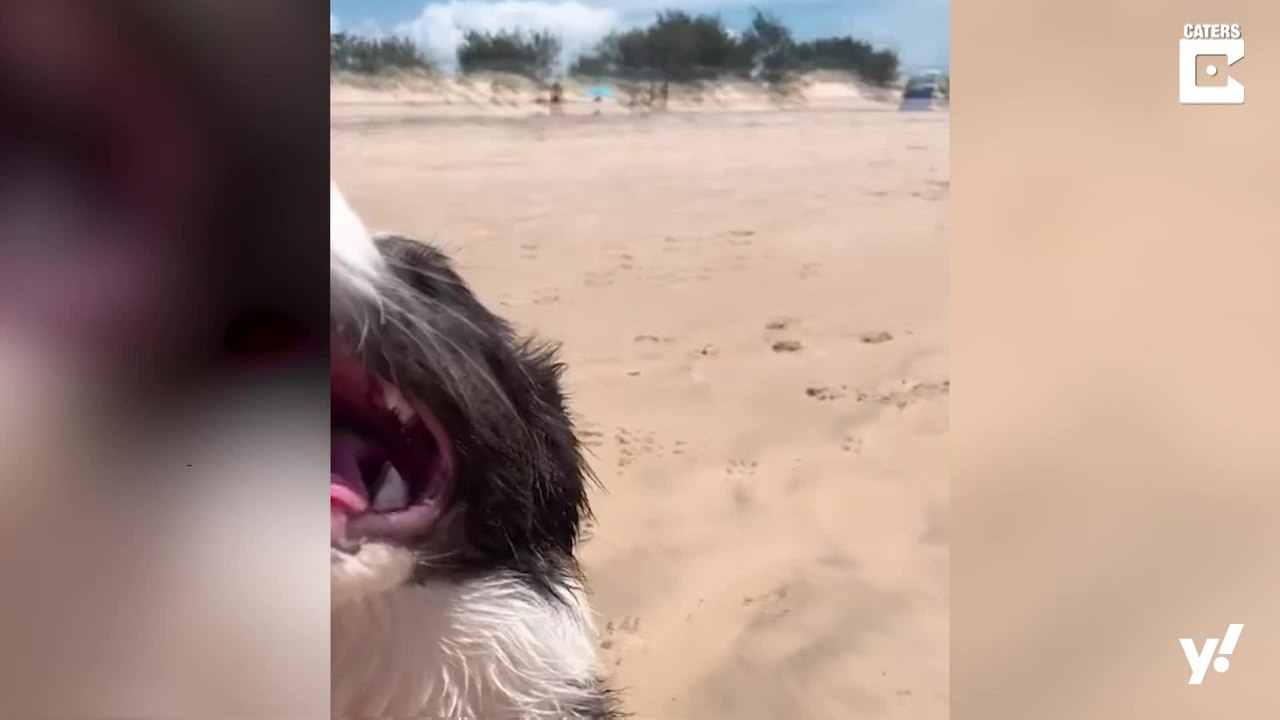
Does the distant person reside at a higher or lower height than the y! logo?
higher

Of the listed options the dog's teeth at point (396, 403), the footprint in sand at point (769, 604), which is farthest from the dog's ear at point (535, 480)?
the footprint in sand at point (769, 604)

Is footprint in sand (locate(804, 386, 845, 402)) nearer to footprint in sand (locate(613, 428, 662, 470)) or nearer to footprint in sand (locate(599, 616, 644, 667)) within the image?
footprint in sand (locate(613, 428, 662, 470))

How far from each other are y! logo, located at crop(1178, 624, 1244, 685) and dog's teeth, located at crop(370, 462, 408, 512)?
2.89ft

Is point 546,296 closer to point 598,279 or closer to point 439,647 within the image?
point 598,279

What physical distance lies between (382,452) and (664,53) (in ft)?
1.74

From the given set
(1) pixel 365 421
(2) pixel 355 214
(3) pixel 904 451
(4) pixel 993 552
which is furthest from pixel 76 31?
(4) pixel 993 552

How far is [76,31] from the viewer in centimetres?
92

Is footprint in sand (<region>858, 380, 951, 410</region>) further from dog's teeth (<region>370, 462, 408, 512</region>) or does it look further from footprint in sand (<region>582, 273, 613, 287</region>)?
dog's teeth (<region>370, 462, 408, 512</region>)

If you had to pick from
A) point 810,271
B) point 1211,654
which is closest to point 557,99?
point 810,271

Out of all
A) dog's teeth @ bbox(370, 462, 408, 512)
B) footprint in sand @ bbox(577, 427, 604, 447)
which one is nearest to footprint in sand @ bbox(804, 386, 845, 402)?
footprint in sand @ bbox(577, 427, 604, 447)

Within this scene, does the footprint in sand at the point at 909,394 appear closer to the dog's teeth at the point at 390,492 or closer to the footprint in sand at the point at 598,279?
the footprint in sand at the point at 598,279

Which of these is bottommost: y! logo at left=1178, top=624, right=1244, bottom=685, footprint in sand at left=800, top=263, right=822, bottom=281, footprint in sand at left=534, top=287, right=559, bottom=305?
y! logo at left=1178, top=624, right=1244, bottom=685

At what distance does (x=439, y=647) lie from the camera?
910 mm

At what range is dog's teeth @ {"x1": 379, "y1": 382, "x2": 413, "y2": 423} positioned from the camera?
0.91 meters
